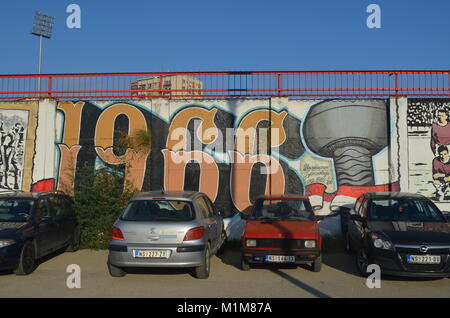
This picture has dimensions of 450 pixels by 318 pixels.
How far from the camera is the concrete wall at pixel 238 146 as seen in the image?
1236cm

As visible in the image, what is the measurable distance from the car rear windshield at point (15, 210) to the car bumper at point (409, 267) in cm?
676

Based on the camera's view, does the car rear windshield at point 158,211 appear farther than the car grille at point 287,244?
No

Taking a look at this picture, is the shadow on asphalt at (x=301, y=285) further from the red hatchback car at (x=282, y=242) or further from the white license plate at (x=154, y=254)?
the white license plate at (x=154, y=254)

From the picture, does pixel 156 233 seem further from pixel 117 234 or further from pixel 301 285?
pixel 301 285

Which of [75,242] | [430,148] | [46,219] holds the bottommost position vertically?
[75,242]

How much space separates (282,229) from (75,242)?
525 centimetres

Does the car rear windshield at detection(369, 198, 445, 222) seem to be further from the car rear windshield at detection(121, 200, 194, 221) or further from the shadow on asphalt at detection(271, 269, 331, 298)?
the car rear windshield at detection(121, 200, 194, 221)

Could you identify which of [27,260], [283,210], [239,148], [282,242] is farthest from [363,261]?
[27,260]

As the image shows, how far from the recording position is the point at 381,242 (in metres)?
7.80

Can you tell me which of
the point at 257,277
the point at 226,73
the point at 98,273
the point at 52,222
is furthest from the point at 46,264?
the point at 226,73

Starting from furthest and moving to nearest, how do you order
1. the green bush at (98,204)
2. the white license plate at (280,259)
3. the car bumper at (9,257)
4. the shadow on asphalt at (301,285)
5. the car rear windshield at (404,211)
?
the green bush at (98,204) < the car rear windshield at (404,211) < the white license plate at (280,259) < the car bumper at (9,257) < the shadow on asphalt at (301,285)

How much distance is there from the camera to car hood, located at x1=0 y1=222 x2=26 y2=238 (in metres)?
7.94

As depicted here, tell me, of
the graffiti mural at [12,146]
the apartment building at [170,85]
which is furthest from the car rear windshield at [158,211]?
the graffiti mural at [12,146]

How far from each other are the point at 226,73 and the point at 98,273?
6729 mm
